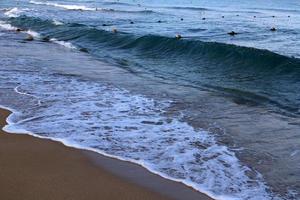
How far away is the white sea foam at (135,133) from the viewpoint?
6070 mm

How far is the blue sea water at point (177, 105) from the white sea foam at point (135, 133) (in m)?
0.02

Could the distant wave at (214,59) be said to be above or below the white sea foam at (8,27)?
above

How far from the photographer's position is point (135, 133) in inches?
307

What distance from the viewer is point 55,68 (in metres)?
13.9

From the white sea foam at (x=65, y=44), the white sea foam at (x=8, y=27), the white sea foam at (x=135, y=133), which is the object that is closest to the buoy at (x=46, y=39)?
the white sea foam at (x=65, y=44)

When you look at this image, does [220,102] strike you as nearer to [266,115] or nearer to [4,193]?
[266,115]

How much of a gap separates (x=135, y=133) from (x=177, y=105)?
2.36m

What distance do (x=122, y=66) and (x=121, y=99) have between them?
18.6 feet

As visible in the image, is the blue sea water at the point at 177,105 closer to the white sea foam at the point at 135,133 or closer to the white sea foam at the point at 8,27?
the white sea foam at the point at 135,133

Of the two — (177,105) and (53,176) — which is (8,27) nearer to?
(177,105)

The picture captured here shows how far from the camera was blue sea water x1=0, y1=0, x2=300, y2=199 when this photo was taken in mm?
6477

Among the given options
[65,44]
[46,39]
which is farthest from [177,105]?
[46,39]

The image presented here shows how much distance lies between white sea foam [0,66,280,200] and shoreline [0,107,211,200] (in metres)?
0.23

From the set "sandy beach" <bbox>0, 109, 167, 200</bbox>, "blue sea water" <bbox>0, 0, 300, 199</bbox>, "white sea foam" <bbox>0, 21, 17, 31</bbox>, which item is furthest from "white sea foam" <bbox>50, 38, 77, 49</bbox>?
"sandy beach" <bbox>0, 109, 167, 200</bbox>
